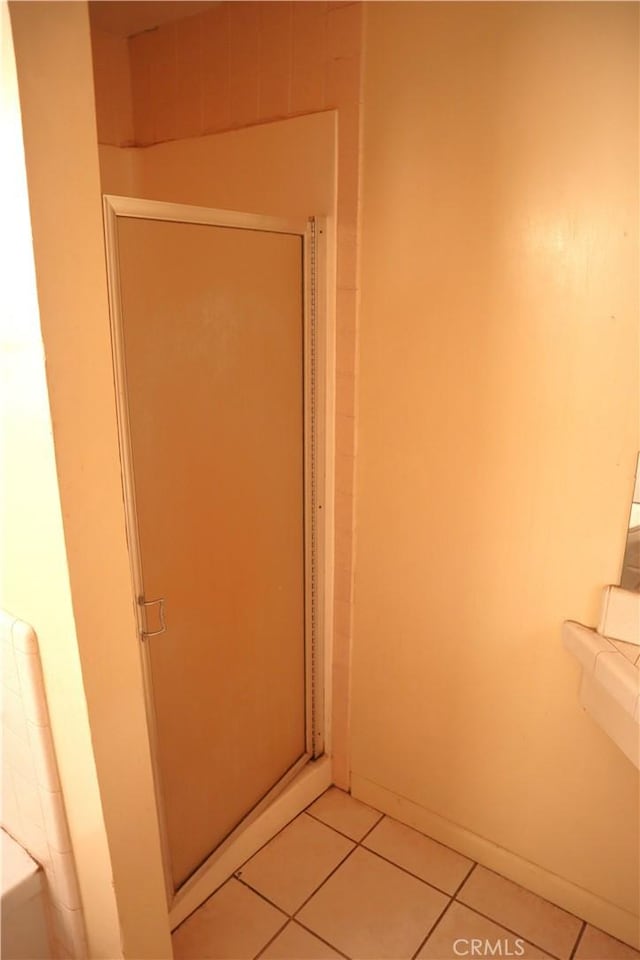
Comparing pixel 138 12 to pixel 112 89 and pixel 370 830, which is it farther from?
pixel 370 830

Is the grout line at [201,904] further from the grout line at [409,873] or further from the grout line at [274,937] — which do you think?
the grout line at [409,873]

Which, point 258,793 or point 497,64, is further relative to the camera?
point 258,793

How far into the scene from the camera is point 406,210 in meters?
1.67

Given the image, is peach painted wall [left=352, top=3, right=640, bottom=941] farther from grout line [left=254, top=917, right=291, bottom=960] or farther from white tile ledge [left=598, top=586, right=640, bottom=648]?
grout line [left=254, top=917, right=291, bottom=960]

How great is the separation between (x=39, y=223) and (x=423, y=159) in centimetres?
104

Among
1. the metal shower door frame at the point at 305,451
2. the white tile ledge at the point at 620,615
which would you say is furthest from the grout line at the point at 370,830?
the white tile ledge at the point at 620,615

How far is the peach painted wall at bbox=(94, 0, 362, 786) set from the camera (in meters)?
1.71

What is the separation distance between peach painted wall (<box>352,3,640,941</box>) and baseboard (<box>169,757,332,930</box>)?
1.09ft

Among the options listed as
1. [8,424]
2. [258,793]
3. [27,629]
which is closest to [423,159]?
[8,424]

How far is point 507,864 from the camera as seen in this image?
186 centimetres

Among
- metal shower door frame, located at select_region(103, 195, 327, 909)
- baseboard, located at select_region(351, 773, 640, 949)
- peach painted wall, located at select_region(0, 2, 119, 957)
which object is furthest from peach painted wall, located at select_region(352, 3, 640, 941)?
peach painted wall, located at select_region(0, 2, 119, 957)

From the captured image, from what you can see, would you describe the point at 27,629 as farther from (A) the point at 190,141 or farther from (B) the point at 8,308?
(A) the point at 190,141

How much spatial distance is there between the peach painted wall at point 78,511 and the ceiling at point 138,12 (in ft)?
3.68

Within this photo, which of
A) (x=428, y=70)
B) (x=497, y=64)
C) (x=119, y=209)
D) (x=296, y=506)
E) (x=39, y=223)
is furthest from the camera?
(x=296, y=506)
